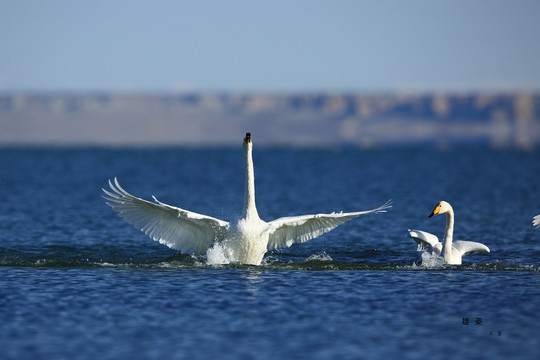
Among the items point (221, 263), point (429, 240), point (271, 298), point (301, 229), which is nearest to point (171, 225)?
point (221, 263)

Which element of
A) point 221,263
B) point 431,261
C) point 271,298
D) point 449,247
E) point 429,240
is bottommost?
point 271,298

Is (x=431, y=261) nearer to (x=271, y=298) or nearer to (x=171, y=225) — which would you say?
(x=271, y=298)

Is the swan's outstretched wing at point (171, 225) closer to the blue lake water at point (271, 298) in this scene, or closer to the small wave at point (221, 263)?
the small wave at point (221, 263)

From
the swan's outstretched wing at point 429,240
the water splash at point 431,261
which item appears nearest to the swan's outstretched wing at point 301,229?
the swan's outstretched wing at point 429,240

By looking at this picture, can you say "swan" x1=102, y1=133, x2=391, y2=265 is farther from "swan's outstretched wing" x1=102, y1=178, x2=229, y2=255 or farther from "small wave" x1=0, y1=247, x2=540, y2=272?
"small wave" x1=0, y1=247, x2=540, y2=272

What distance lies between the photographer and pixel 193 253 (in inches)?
634

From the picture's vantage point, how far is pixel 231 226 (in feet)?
50.2

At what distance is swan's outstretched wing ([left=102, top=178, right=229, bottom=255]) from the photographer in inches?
603

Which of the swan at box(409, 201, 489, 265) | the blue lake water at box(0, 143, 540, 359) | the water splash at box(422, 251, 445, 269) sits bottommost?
the blue lake water at box(0, 143, 540, 359)

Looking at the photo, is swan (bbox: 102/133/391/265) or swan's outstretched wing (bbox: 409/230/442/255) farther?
swan's outstretched wing (bbox: 409/230/442/255)

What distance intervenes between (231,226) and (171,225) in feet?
4.10

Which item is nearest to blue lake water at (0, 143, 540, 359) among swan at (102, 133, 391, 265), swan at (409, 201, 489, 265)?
swan at (409, 201, 489, 265)

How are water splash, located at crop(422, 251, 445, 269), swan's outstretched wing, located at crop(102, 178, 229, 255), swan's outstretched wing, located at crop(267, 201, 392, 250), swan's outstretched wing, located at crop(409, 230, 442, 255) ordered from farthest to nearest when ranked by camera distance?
swan's outstretched wing, located at crop(409, 230, 442, 255) < water splash, located at crop(422, 251, 445, 269) < swan's outstretched wing, located at crop(267, 201, 392, 250) < swan's outstretched wing, located at crop(102, 178, 229, 255)

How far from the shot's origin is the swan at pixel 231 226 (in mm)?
15227
